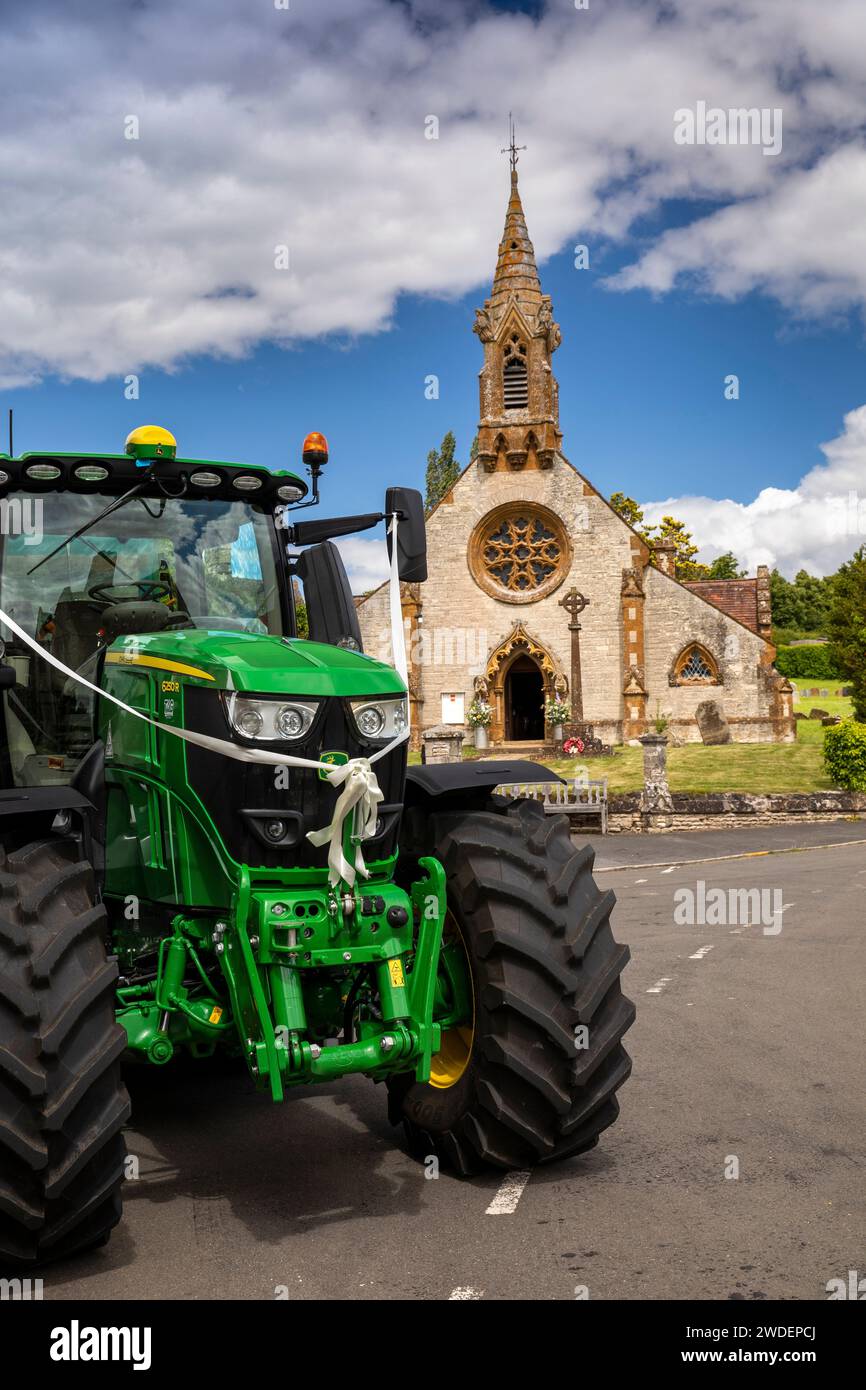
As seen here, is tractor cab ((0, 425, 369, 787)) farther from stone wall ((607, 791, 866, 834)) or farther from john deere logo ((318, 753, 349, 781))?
stone wall ((607, 791, 866, 834))

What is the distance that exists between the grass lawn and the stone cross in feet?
9.27

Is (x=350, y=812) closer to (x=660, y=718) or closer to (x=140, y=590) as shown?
(x=140, y=590)

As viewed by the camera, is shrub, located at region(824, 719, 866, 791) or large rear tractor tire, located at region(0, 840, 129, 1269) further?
shrub, located at region(824, 719, 866, 791)

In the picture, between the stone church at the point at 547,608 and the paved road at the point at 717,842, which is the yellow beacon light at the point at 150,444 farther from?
the stone church at the point at 547,608

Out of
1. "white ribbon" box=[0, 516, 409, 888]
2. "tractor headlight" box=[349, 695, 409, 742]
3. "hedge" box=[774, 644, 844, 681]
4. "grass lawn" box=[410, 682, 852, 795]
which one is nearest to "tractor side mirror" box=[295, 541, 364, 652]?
"tractor headlight" box=[349, 695, 409, 742]

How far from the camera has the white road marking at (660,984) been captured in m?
9.77

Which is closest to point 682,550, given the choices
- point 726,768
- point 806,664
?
point 806,664

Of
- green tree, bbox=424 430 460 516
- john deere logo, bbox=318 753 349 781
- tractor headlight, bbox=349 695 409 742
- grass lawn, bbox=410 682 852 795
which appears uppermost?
green tree, bbox=424 430 460 516

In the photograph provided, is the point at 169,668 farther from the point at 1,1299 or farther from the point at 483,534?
the point at 483,534

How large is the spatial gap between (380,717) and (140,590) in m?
1.77

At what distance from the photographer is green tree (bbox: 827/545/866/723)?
38.2 m

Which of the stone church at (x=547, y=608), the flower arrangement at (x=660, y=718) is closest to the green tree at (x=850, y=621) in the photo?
the stone church at (x=547, y=608)

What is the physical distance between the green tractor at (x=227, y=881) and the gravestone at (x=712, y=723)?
119 feet

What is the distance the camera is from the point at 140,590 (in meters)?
6.06
